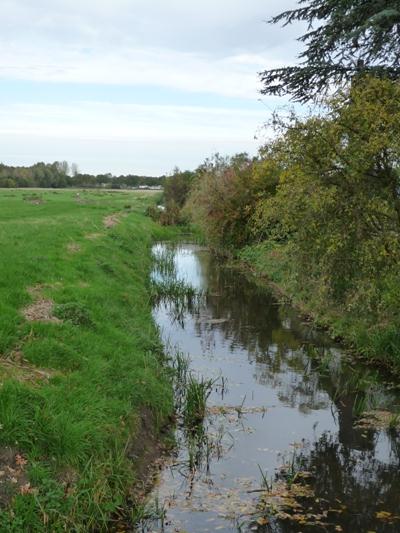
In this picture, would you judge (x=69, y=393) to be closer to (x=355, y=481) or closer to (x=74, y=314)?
(x=74, y=314)

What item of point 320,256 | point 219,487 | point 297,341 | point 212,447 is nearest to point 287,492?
point 219,487

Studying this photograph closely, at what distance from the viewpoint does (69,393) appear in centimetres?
816

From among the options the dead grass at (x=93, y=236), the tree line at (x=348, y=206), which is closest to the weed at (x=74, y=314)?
the tree line at (x=348, y=206)

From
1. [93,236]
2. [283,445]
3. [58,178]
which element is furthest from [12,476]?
[58,178]

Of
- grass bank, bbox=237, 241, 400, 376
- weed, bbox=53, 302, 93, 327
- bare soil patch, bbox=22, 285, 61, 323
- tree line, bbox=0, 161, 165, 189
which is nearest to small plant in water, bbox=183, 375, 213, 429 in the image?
weed, bbox=53, 302, 93, 327

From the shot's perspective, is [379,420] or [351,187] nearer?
[379,420]

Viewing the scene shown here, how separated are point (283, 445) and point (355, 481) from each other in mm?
1469

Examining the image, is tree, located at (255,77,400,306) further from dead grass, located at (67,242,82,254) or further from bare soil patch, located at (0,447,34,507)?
dead grass, located at (67,242,82,254)

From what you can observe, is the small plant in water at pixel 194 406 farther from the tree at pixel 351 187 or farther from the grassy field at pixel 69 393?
the tree at pixel 351 187

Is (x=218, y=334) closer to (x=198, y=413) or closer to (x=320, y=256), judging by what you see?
(x=320, y=256)

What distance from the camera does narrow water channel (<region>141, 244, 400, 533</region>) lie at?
7191 mm

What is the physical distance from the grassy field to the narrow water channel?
0.82 meters

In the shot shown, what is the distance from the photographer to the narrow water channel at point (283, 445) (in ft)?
23.6

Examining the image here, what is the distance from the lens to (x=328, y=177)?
38.4 feet
